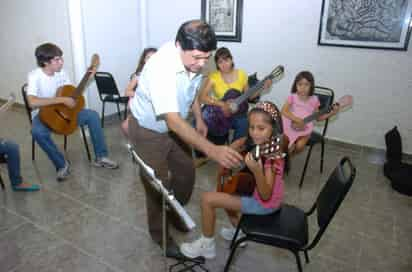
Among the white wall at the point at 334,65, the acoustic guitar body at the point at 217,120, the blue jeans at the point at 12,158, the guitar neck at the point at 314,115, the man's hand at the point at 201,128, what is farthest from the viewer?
the white wall at the point at 334,65

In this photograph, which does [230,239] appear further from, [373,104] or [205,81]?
[373,104]

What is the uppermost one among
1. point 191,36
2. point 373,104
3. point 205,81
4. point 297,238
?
point 191,36

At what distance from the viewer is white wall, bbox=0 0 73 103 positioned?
13.2 feet

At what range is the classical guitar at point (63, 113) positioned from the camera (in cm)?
285

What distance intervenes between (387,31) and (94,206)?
327 centimetres

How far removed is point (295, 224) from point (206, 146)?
63 centimetres

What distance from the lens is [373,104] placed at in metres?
3.48

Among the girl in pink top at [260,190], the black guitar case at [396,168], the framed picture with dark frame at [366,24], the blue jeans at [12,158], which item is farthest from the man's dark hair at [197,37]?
the framed picture with dark frame at [366,24]

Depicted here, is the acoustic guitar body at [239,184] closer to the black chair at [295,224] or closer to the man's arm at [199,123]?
the black chair at [295,224]

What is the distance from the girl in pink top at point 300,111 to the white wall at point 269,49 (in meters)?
0.91

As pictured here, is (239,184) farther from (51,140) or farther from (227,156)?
(51,140)

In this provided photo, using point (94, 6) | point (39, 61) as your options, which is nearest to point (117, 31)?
point (94, 6)

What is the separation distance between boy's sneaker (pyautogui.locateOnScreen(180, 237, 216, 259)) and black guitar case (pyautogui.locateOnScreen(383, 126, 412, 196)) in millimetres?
1875

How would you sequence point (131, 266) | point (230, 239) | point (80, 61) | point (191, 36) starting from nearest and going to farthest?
1. point (191, 36)
2. point (131, 266)
3. point (230, 239)
4. point (80, 61)
